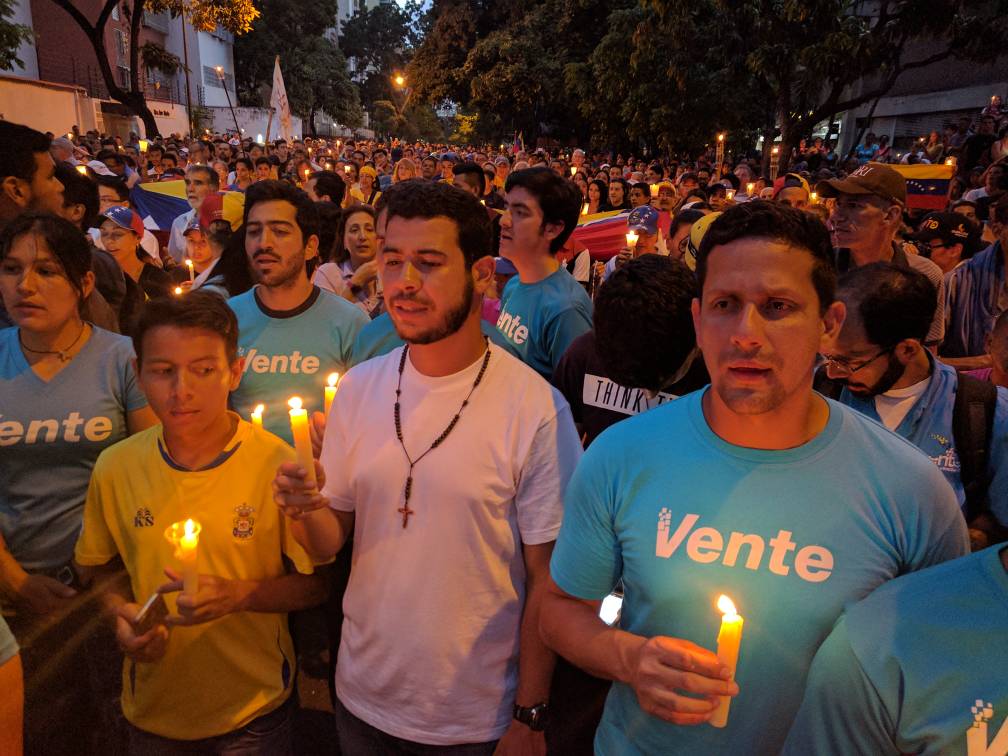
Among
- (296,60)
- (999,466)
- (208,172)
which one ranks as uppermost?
(296,60)

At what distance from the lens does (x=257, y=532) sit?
2.21 m

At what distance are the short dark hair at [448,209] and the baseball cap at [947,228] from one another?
4.92 meters

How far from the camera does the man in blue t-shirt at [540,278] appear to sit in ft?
11.6

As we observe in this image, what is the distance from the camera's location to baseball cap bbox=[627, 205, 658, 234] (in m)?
6.11

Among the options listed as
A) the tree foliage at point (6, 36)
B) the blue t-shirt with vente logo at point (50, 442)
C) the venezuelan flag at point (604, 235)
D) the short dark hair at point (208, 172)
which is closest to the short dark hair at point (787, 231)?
the blue t-shirt with vente logo at point (50, 442)

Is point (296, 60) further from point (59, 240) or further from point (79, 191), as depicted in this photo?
point (59, 240)

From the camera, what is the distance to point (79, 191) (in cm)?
479

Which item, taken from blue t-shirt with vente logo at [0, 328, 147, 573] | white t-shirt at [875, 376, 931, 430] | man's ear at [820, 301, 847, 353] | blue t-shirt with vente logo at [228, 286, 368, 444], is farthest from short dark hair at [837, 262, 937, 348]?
blue t-shirt with vente logo at [0, 328, 147, 573]

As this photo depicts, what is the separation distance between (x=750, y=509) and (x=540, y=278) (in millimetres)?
2478

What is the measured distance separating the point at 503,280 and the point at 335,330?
6.51 ft

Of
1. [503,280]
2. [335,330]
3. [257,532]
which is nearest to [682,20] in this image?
[503,280]

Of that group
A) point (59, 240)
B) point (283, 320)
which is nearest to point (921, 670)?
point (283, 320)

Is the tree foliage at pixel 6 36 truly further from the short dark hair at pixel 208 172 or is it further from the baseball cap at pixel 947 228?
the baseball cap at pixel 947 228

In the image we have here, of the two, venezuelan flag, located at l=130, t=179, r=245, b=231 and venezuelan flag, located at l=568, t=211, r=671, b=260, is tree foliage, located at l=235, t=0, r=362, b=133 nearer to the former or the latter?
venezuelan flag, located at l=130, t=179, r=245, b=231
